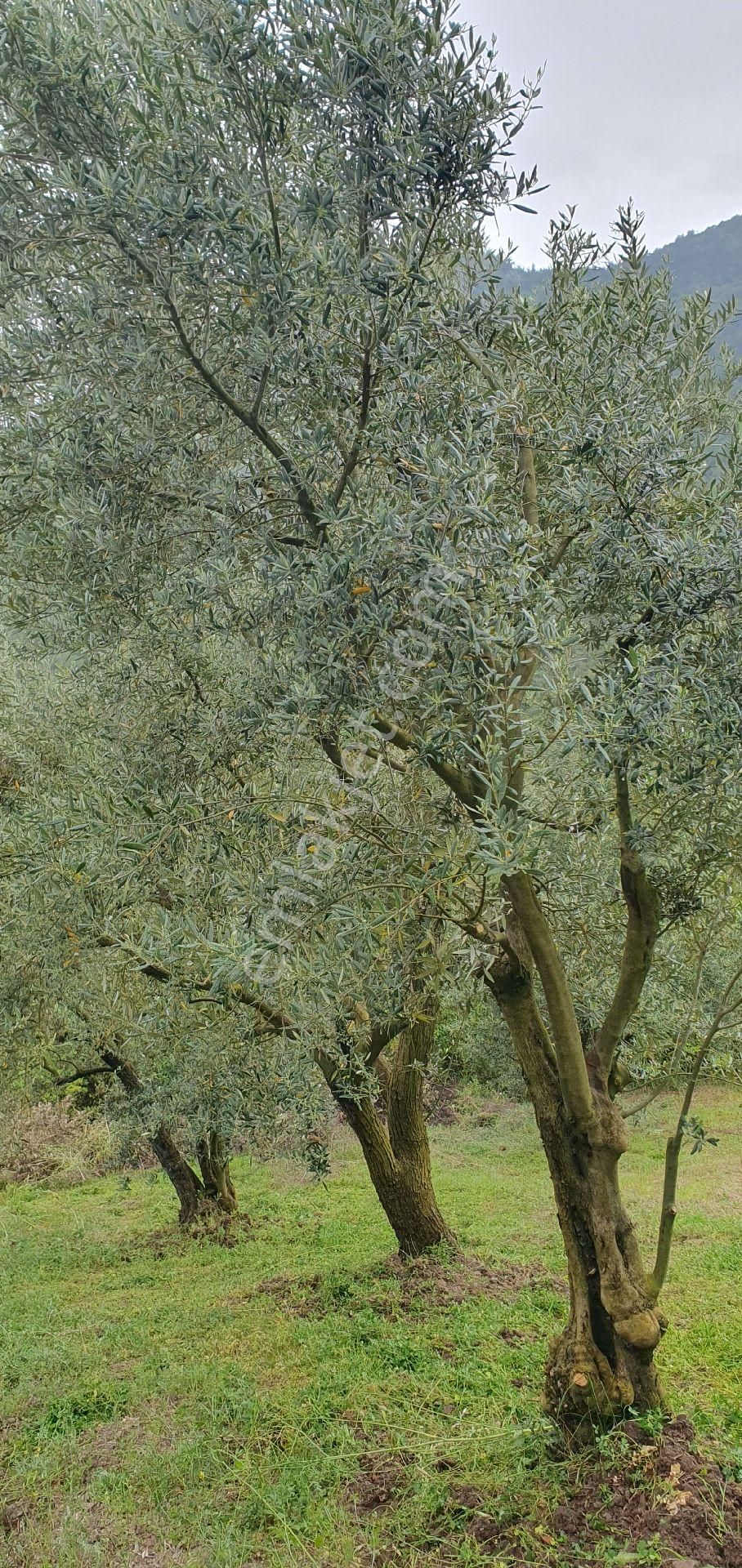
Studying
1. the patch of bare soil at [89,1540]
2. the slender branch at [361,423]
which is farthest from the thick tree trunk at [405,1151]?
the slender branch at [361,423]

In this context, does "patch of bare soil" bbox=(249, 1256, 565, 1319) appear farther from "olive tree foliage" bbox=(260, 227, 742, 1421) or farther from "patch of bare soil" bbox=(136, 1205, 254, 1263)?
"olive tree foliage" bbox=(260, 227, 742, 1421)

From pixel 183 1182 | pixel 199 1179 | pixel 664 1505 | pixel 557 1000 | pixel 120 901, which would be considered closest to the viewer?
pixel 664 1505

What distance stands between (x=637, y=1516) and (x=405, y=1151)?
268 inches

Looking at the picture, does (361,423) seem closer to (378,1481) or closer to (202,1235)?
(378,1481)

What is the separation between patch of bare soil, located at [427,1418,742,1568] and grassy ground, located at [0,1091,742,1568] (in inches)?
3.3

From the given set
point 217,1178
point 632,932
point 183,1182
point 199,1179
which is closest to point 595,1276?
point 632,932

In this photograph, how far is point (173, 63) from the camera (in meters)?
4.10

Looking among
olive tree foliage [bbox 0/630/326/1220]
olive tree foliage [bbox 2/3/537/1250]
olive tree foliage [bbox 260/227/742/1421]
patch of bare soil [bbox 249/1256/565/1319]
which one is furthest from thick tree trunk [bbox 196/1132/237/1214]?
olive tree foliage [bbox 2/3/537/1250]

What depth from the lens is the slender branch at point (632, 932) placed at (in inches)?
185

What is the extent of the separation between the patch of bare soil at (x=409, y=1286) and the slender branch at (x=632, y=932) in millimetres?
5961

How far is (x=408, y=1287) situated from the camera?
1030cm

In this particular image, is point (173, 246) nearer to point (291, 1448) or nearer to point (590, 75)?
point (590, 75)

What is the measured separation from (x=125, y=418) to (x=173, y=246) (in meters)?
0.85

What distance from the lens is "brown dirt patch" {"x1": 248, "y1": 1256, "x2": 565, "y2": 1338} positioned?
9820 millimetres
